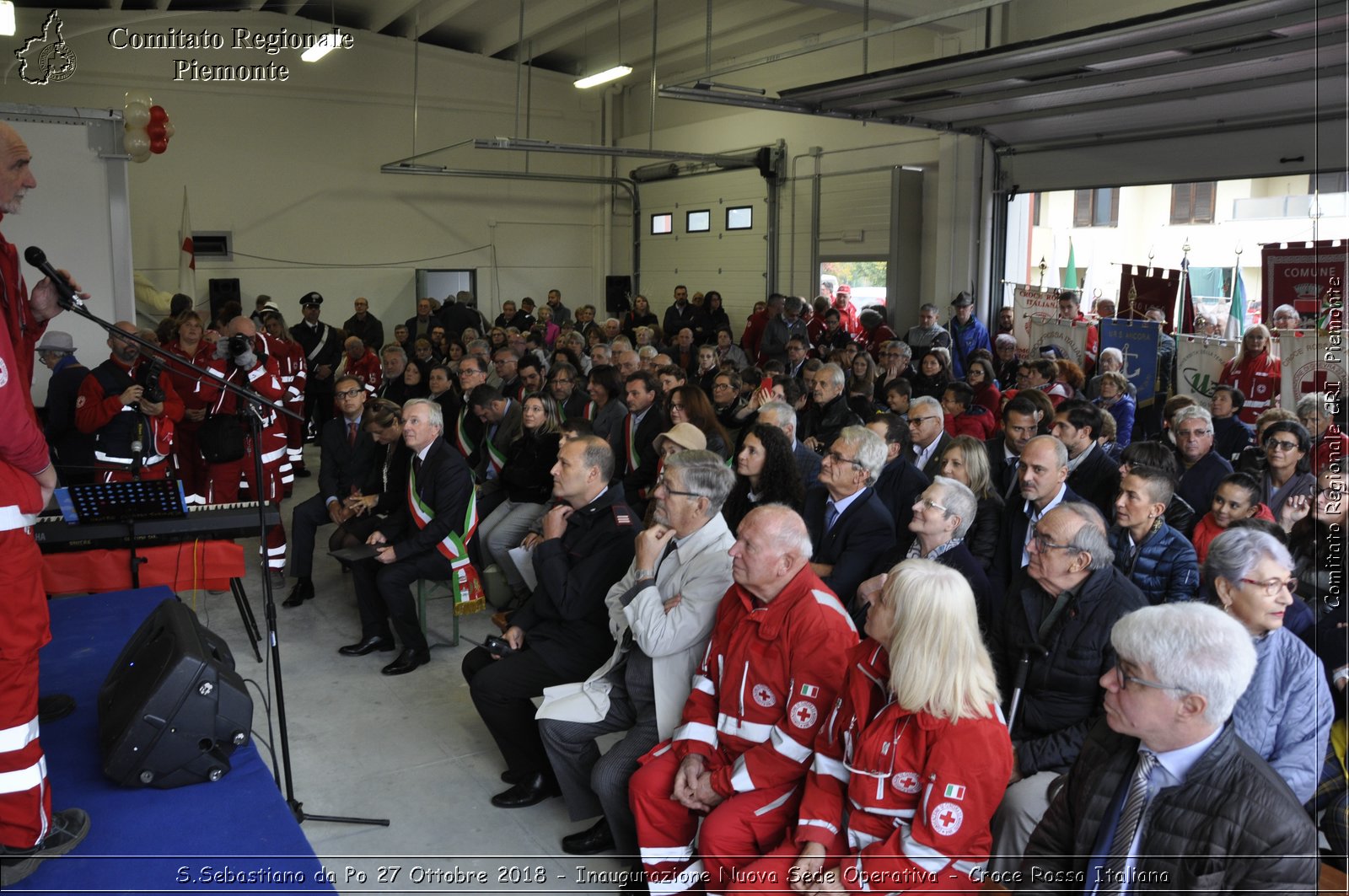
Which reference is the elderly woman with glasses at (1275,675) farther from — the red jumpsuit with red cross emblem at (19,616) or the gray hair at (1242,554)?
the red jumpsuit with red cross emblem at (19,616)

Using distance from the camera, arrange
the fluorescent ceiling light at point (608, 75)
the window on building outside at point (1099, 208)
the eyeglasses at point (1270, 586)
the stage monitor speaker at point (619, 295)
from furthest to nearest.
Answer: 1. the window on building outside at point (1099, 208)
2. the stage monitor speaker at point (619, 295)
3. the fluorescent ceiling light at point (608, 75)
4. the eyeglasses at point (1270, 586)

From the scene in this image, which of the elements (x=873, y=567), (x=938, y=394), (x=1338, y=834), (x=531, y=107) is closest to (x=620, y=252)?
(x=531, y=107)

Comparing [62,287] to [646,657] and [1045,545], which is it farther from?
[1045,545]

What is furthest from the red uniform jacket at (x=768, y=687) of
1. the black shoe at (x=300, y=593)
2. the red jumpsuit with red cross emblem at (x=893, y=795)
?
the black shoe at (x=300, y=593)

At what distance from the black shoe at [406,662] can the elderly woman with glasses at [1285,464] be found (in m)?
3.98

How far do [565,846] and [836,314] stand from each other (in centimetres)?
894

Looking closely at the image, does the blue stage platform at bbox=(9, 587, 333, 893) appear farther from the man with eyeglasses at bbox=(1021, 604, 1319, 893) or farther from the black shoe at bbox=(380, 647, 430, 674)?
the man with eyeglasses at bbox=(1021, 604, 1319, 893)

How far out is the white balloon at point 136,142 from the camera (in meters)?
7.66

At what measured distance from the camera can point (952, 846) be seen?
89.7 inches

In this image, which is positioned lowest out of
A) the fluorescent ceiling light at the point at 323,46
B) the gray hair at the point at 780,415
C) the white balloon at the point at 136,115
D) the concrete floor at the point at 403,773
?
the concrete floor at the point at 403,773

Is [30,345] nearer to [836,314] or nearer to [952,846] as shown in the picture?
[952,846]

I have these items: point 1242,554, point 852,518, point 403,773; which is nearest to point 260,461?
point 403,773

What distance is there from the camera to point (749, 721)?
287 centimetres

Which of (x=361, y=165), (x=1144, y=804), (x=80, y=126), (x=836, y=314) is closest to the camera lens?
(x=1144, y=804)
